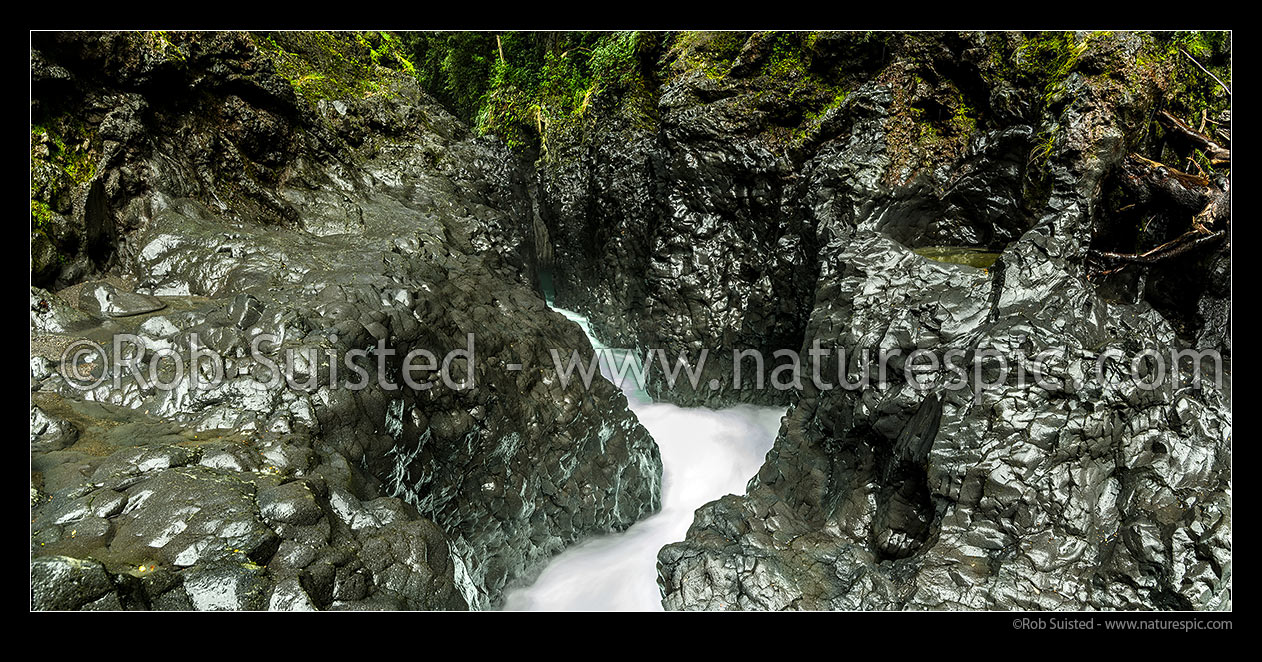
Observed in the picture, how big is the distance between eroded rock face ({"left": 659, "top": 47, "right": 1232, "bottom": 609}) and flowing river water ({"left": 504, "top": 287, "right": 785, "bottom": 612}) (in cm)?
99

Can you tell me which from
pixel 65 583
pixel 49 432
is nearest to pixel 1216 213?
pixel 65 583

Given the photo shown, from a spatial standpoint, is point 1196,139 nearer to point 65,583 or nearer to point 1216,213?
point 1216,213

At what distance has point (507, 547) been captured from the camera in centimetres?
480

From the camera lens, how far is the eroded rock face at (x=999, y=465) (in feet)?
10.6

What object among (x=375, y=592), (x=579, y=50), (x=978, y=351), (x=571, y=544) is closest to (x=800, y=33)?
(x=579, y=50)

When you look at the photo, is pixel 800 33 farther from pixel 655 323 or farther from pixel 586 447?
pixel 586 447

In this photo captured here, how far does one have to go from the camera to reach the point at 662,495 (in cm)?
611

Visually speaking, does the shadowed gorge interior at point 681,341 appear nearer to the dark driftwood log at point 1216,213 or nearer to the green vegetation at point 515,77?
the dark driftwood log at point 1216,213

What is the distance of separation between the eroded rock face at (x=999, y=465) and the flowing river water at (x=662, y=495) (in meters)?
0.99

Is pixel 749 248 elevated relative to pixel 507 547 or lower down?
elevated

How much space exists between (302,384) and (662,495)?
366 cm

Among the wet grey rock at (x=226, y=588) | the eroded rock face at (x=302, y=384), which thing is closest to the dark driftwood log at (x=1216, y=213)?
the eroded rock face at (x=302, y=384)

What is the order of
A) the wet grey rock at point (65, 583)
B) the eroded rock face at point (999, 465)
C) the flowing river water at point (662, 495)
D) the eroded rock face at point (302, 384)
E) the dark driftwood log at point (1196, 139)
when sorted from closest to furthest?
the wet grey rock at point (65, 583) < the eroded rock face at point (302, 384) < the eroded rock face at point (999, 465) < the dark driftwood log at point (1196, 139) < the flowing river water at point (662, 495)
